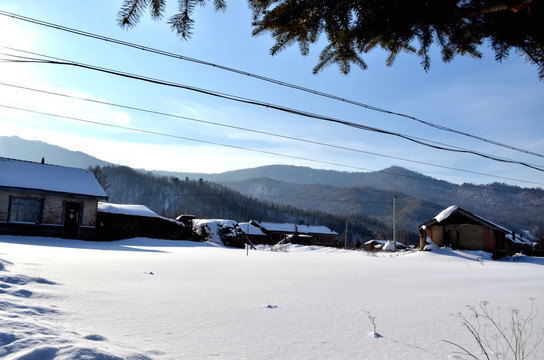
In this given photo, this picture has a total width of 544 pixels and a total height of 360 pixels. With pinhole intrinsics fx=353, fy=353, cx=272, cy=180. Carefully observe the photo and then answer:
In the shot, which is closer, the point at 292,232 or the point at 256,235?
the point at 256,235

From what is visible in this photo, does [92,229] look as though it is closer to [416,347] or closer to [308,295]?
[308,295]

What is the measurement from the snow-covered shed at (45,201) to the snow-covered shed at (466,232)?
82.5ft

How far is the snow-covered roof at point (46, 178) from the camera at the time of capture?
21.5 m

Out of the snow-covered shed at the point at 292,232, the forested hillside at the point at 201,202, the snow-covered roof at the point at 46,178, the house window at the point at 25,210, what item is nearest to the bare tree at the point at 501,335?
the snow-covered roof at the point at 46,178

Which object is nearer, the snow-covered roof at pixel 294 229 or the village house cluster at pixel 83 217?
the village house cluster at pixel 83 217

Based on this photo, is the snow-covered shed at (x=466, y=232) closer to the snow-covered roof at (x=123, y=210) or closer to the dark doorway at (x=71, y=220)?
the snow-covered roof at (x=123, y=210)

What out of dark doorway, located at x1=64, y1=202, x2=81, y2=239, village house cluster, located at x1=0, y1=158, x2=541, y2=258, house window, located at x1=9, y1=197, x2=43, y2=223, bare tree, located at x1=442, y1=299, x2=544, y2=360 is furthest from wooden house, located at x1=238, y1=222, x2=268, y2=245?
bare tree, located at x1=442, y1=299, x2=544, y2=360

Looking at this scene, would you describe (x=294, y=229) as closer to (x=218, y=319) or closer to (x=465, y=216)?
(x=465, y=216)

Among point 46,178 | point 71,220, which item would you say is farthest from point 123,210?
point 46,178

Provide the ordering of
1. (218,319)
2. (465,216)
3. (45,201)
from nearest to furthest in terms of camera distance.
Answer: (218,319) → (45,201) → (465,216)

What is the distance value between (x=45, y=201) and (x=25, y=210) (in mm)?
1148

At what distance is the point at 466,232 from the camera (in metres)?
28.0

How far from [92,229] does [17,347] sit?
77.6 ft

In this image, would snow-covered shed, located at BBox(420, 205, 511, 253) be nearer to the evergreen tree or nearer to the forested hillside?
the evergreen tree
